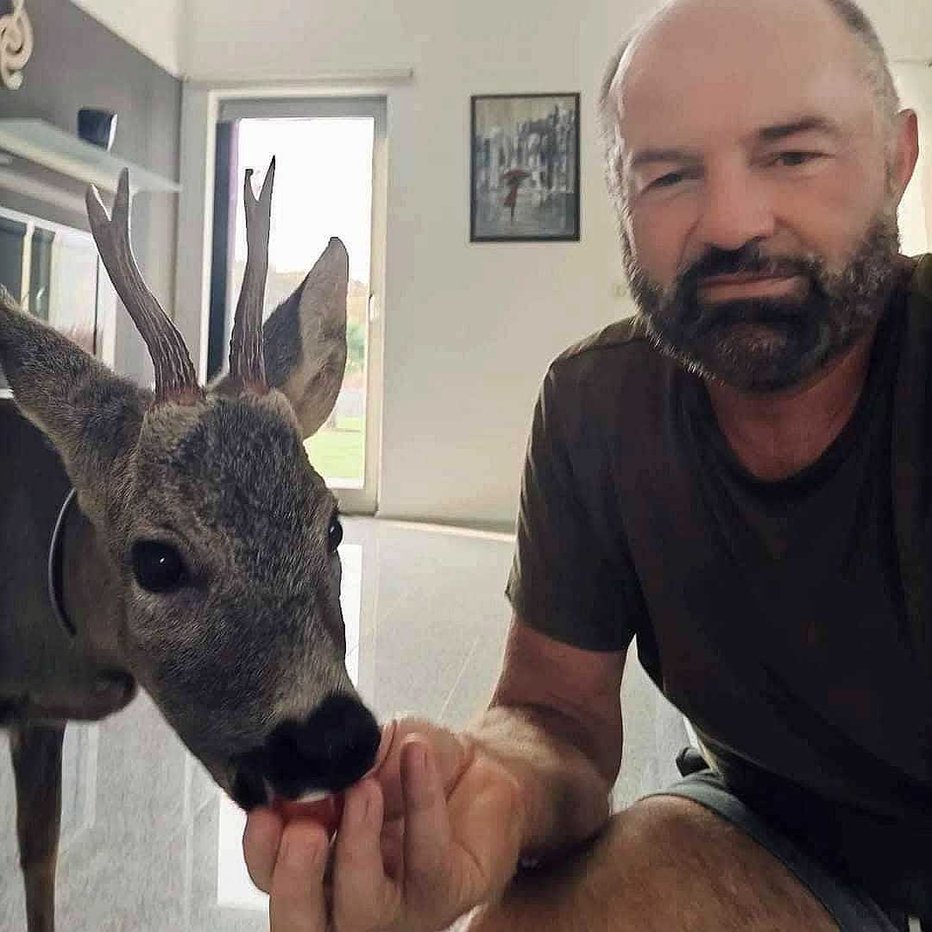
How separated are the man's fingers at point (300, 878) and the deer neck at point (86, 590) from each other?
188 millimetres

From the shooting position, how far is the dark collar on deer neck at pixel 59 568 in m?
0.68

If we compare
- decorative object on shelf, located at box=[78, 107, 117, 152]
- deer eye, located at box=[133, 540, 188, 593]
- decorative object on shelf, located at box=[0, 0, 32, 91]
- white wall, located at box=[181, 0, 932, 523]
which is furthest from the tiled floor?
white wall, located at box=[181, 0, 932, 523]

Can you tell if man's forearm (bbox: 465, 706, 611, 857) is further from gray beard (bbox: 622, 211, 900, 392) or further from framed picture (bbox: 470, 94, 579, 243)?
framed picture (bbox: 470, 94, 579, 243)

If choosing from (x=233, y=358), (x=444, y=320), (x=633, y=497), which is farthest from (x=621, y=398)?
(x=444, y=320)

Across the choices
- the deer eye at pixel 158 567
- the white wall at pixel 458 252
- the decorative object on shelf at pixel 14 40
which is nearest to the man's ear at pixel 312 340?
the deer eye at pixel 158 567

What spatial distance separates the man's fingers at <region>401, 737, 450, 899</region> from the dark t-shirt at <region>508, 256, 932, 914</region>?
361 mm

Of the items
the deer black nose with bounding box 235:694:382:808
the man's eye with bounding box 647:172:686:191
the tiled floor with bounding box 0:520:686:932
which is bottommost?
the tiled floor with bounding box 0:520:686:932

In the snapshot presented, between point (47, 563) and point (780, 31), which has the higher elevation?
point (780, 31)

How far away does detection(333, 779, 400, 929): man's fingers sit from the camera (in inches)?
21.2

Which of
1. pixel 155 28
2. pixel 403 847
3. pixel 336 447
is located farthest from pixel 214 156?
pixel 403 847

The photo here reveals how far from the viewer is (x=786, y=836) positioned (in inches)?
36.4

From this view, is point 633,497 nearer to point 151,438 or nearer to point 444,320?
point 151,438

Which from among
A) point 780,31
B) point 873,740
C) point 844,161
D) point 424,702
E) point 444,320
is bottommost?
point 424,702

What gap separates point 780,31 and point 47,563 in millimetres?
694
